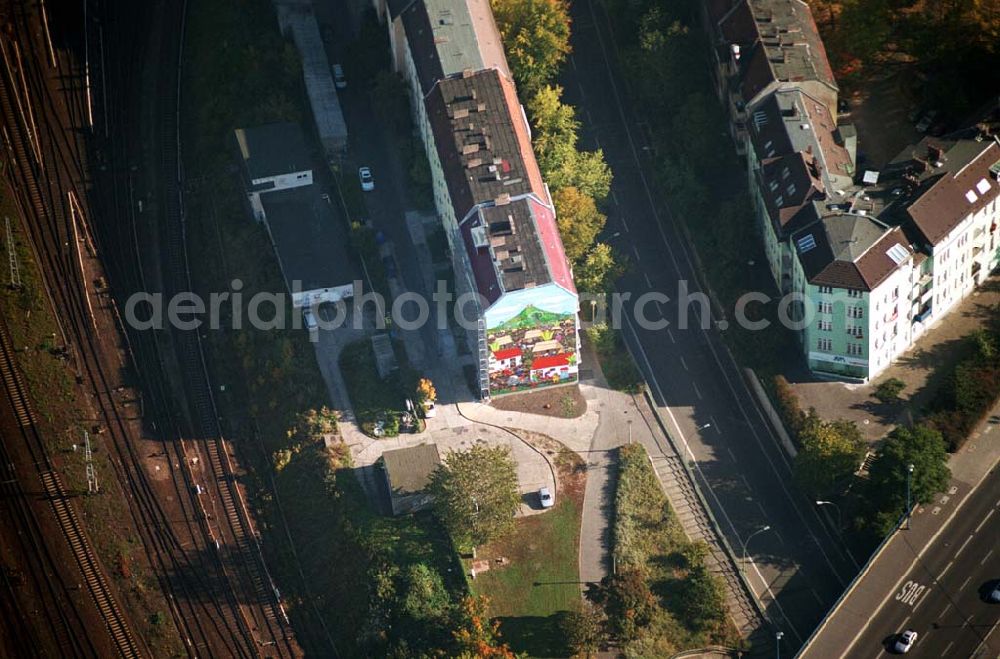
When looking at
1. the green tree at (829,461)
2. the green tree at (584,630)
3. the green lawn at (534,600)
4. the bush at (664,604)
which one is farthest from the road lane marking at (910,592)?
the green lawn at (534,600)

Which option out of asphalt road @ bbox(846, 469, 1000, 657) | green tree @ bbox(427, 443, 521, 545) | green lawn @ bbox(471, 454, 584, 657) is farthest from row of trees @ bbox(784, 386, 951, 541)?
green tree @ bbox(427, 443, 521, 545)

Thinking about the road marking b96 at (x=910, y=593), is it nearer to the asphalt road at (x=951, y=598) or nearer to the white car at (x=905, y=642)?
the asphalt road at (x=951, y=598)

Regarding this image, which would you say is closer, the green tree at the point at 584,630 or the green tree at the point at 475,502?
the green tree at the point at 584,630

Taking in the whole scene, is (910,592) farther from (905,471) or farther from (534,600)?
(534,600)

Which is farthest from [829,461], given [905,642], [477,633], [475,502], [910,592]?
[477,633]

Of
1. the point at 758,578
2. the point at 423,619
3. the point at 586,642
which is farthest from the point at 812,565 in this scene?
the point at 423,619

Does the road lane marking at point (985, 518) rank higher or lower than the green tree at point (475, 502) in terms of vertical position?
lower
